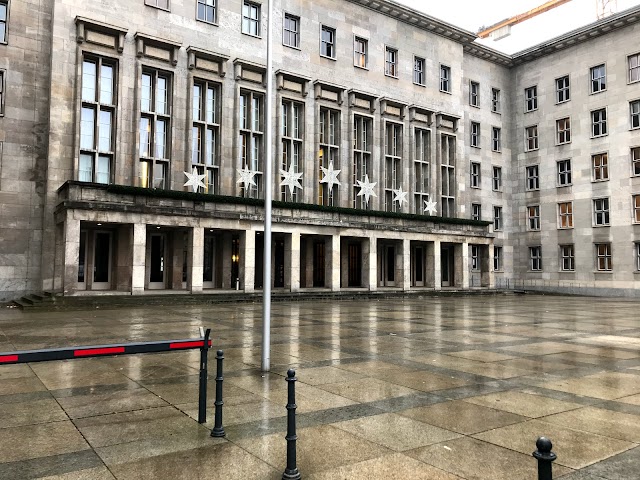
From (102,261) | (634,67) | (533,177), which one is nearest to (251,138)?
(102,261)

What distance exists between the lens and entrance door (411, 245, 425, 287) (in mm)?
43344

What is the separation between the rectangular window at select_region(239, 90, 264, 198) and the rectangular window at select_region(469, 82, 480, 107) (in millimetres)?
23501

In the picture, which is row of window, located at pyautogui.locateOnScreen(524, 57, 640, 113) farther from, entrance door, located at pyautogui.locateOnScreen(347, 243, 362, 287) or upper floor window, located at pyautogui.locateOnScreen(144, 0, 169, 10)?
upper floor window, located at pyautogui.locateOnScreen(144, 0, 169, 10)

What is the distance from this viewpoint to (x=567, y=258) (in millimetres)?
46031

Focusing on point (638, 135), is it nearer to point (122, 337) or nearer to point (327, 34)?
point (327, 34)

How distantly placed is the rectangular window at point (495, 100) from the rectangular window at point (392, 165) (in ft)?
47.7

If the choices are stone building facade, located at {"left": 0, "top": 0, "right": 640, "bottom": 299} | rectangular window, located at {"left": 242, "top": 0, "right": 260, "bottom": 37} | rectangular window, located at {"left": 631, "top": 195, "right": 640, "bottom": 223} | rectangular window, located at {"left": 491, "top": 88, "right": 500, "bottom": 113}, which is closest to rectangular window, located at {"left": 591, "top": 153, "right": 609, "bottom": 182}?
stone building facade, located at {"left": 0, "top": 0, "right": 640, "bottom": 299}

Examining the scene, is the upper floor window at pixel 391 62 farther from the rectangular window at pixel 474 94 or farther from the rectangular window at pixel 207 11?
the rectangular window at pixel 207 11

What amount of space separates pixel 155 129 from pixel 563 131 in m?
35.9

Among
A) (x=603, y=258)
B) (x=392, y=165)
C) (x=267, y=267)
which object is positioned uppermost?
(x=392, y=165)

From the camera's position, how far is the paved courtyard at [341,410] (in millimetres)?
5211

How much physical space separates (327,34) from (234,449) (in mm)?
37449

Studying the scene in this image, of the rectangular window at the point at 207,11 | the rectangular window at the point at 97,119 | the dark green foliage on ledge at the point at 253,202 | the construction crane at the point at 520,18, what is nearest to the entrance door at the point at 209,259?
the dark green foliage on ledge at the point at 253,202

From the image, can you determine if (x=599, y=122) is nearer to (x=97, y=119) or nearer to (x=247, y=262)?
(x=247, y=262)
